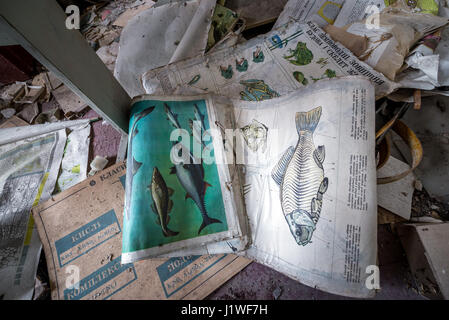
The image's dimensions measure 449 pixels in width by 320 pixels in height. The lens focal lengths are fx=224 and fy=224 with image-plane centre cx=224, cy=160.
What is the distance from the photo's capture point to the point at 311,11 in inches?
37.9

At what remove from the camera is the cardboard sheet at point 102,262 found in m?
0.74

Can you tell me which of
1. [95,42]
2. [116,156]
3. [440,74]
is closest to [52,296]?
[116,156]

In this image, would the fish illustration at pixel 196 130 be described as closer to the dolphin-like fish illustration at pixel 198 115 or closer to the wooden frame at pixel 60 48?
the dolphin-like fish illustration at pixel 198 115

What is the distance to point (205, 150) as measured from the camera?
71 centimetres

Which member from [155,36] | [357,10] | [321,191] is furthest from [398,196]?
[155,36]

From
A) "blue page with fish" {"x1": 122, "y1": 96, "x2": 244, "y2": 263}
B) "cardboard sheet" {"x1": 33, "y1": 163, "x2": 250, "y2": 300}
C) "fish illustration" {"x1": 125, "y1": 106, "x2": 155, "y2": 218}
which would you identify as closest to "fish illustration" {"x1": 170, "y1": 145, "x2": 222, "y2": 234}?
"blue page with fish" {"x1": 122, "y1": 96, "x2": 244, "y2": 263}

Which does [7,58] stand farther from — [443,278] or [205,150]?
[443,278]

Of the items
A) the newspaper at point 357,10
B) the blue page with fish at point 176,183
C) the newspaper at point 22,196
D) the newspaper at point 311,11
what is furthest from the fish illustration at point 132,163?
the newspaper at point 357,10

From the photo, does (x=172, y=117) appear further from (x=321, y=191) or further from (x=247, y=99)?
(x=321, y=191)

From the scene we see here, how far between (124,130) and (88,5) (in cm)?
125

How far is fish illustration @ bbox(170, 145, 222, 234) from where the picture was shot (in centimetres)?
66

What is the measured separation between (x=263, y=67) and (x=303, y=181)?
1.66 ft

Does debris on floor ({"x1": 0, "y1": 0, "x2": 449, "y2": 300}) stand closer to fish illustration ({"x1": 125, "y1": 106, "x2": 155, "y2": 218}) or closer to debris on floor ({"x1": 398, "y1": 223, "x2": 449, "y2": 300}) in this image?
debris on floor ({"x1": 398, "y1": 223, "x2": 449, "y2": 300})

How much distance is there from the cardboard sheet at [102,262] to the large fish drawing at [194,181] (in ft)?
0.72
